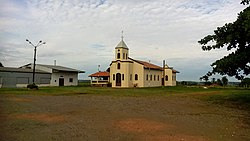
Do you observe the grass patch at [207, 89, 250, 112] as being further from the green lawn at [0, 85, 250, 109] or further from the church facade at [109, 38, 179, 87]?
the church facade at [109, 38, 179, 87]

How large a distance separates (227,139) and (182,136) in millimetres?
1291

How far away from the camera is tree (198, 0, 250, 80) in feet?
52.7

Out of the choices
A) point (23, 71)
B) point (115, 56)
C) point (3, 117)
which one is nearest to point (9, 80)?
point (23, 71)

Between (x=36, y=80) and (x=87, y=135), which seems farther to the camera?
(x=36, y=80)

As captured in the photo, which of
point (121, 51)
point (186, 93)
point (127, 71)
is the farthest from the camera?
point (121, 51)

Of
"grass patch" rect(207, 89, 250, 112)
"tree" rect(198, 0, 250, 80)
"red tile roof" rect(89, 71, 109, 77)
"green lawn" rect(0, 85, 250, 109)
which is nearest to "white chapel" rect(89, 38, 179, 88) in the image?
"red tile roof" rect(89, 71, 109, 77)

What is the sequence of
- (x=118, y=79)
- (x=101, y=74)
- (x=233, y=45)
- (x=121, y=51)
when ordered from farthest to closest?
(x=101, y=74) < (x=121, y=51) < (x=118, y=79) < (x=233, y=45)

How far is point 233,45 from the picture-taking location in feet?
55.8

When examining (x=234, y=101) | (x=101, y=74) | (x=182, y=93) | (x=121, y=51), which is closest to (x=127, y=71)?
(x=121, y=51)

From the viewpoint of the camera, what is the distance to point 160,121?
1065 centimetres

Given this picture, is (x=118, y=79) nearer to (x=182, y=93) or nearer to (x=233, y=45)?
(x=182, y=93)

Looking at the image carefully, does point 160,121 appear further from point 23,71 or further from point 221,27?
point 23,71

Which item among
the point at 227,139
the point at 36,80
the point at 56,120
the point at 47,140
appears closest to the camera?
the point at 47,140

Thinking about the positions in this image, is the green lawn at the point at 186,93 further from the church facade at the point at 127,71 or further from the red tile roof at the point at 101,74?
the red tile roof at the point at 101,74
